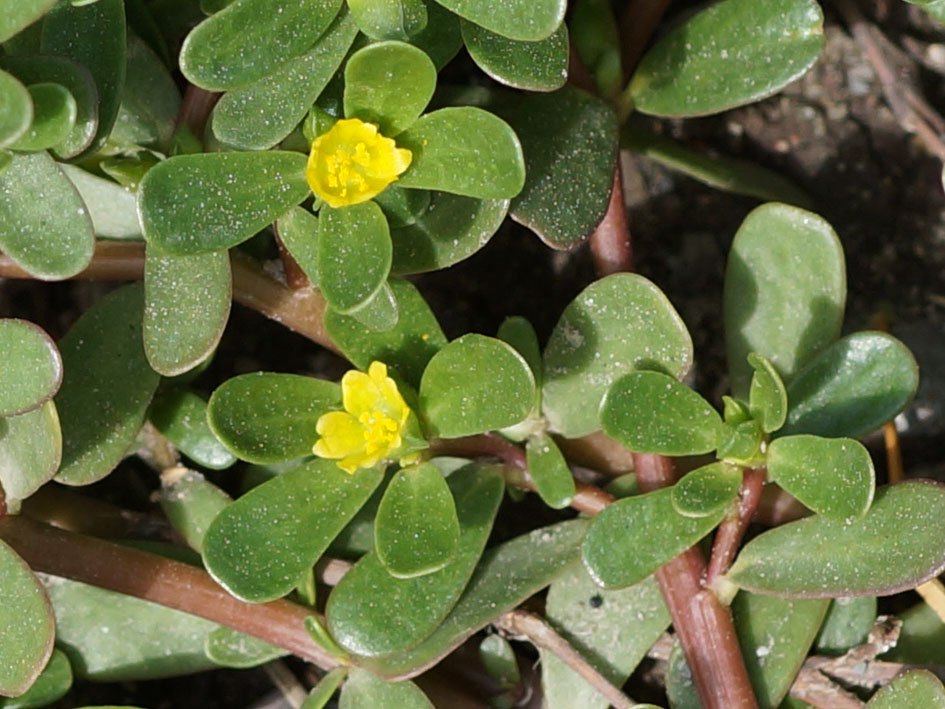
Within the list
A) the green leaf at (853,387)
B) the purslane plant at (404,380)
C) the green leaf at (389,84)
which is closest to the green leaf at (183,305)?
the purslane plant at (404,380)

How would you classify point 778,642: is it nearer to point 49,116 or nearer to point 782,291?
point 782,291

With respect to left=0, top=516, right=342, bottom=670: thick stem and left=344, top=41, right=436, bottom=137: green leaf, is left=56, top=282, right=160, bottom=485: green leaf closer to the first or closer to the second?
left=0, top=516, right=342, bottom=670: thick stem

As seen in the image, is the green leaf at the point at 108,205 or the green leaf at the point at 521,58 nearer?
the green leaf at the point at 521,58

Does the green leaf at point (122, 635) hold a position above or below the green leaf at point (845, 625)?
below

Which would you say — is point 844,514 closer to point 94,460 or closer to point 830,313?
point 830,313

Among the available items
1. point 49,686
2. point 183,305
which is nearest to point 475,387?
point 183,305

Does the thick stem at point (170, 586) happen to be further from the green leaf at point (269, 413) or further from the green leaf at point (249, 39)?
the green leaf at point (249, 39)

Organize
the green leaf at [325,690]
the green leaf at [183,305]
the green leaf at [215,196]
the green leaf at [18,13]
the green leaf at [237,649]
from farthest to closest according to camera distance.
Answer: the green leaf at [237,649] → the green leaf at [325,690] → the green leaf at [183,305] → the green leaf at [215,196] → the green leaf at [18,13]
